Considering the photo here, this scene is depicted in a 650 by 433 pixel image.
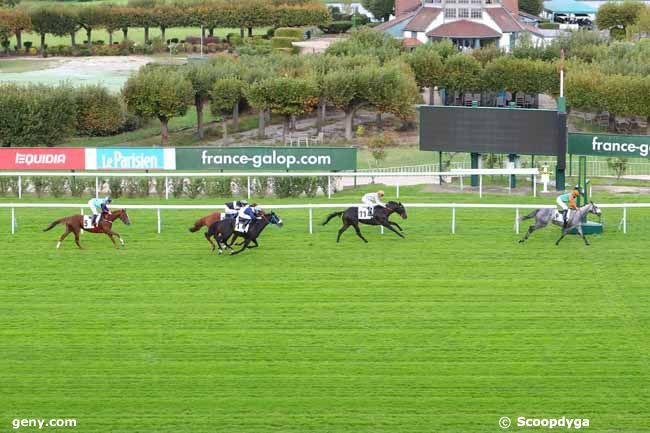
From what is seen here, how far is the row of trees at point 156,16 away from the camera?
73.8 meters

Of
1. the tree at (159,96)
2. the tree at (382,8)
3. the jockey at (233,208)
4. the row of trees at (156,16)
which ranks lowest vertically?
the jockey at (233,208)

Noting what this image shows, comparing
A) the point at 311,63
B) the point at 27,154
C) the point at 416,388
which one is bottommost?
the point at 416,388

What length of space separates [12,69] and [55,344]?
170 ft

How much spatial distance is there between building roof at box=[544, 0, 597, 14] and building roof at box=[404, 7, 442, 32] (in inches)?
1047

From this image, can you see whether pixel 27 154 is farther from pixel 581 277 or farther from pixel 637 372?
pixel 637 372

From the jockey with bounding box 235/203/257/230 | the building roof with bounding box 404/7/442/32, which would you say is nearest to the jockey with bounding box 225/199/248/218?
the jockey with bounding box 235/203/257/230

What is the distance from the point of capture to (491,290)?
19.1 meters

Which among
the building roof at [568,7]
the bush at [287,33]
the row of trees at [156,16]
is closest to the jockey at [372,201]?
the row of trees at [156,16]

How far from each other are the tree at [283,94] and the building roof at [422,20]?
1069 inches

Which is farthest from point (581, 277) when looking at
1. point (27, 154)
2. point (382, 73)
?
point (382, 73)

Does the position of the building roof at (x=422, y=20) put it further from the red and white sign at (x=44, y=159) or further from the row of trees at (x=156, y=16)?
the red and white sign at (x=44, y=159)

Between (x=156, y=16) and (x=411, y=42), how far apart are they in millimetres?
19101

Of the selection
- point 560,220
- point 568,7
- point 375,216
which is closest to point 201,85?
point 375,216

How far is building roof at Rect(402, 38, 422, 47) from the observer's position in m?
65.0
